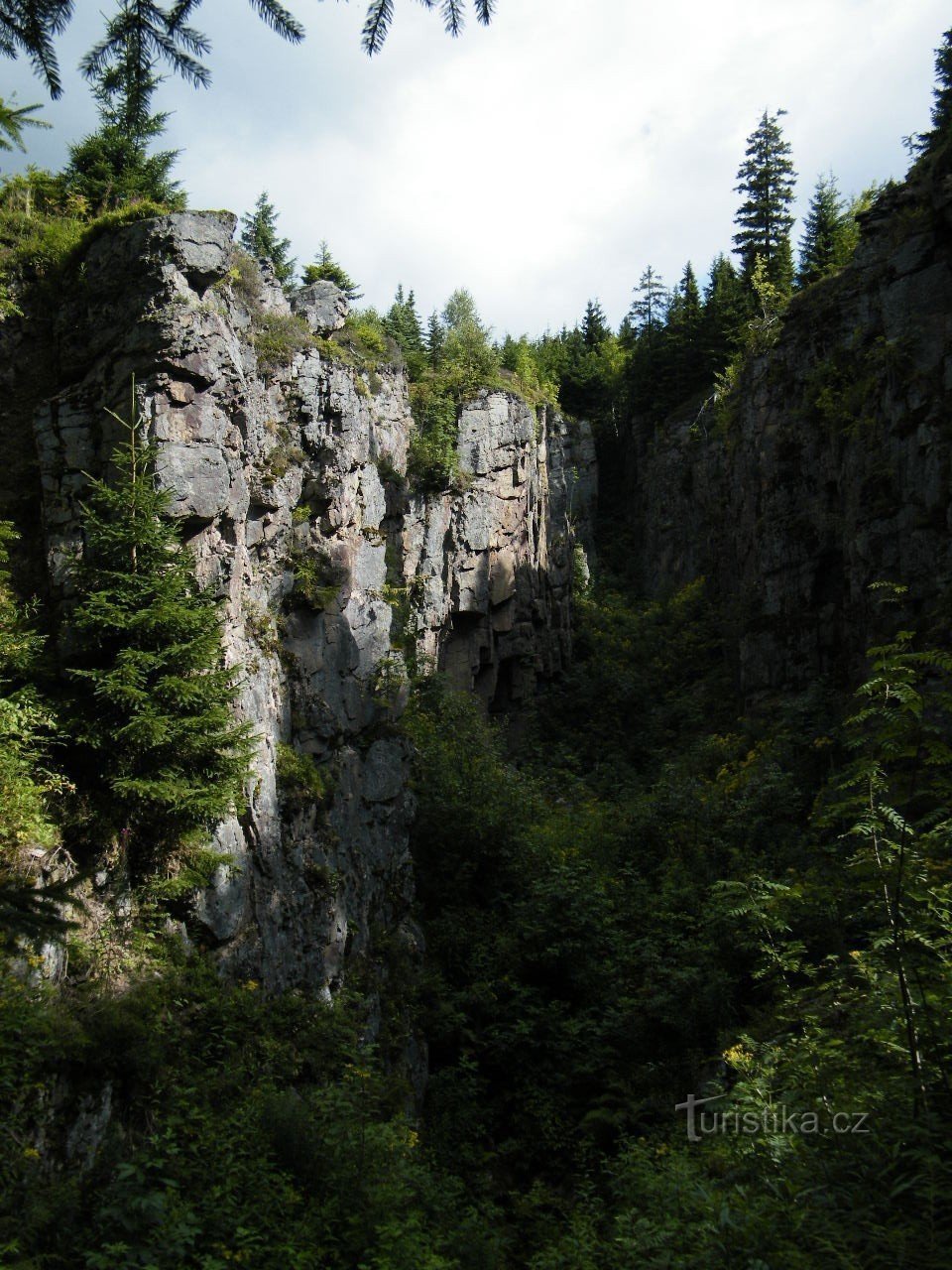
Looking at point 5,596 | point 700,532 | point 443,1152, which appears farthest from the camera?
point 700,532

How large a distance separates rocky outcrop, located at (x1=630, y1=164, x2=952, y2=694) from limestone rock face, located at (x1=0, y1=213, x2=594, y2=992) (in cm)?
1052

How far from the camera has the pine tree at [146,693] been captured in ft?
29.8

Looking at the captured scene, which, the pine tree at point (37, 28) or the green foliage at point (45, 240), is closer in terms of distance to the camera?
the pine tree at point (37, 28)

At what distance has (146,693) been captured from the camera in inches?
357

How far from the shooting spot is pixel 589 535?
1556 inches

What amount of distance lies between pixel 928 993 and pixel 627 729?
21934 millimetres

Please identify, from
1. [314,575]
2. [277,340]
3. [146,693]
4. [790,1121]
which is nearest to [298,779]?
[314,575]

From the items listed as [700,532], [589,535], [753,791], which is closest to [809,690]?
[753,791]

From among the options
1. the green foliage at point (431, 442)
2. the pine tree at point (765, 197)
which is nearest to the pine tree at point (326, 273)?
the green foliage at point (431, 442)

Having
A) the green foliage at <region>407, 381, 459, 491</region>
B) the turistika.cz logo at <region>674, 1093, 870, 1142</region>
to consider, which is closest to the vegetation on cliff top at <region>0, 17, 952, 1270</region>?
the turistika.cz logo at <region>674, 1093, 870, 1142</region>

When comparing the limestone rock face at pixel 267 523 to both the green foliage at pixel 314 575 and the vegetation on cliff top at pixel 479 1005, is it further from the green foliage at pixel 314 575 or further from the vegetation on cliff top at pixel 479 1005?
the vegetation on cliff top at pixel 479 1005

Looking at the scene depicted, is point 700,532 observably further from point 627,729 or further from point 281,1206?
point 281,1206

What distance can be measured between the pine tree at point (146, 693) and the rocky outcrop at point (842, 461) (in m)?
13.4

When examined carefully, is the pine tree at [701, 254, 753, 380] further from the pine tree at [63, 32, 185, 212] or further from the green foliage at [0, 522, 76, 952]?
the green foliage at [0, 522, 76, 952]
